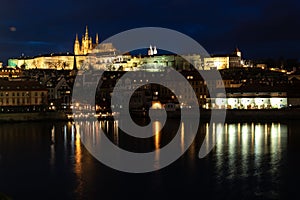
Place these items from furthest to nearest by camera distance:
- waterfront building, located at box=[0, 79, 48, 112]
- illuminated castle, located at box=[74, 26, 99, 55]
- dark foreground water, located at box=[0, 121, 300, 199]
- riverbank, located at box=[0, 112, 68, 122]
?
illuminated castle, located at box=[74, 26, 99, 55] < waterfront building, located at box=[0, 79, 48, 112] < riverbank, located at box=[0, 112, 68, 122] < dark foreground water, located at box=[0, 121, 300, 199]

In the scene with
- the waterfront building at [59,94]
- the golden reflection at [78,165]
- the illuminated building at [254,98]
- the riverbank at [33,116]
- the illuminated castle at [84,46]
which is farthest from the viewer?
the illuminated castle at [84,46]

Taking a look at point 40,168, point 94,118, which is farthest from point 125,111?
point 40,168

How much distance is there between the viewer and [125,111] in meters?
29.8

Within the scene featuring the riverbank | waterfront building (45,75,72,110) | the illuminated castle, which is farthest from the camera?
the illuminated castle

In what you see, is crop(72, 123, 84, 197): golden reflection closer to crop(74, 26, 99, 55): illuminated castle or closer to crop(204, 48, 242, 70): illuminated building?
crop(204, 48, 242, 70): illuminated building

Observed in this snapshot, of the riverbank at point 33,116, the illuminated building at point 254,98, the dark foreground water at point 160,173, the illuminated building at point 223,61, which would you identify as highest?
the illuminated building at point 223,61

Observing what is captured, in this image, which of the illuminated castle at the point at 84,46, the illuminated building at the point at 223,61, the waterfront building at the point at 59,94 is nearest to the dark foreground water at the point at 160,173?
the waterfront building at the point at 59,94

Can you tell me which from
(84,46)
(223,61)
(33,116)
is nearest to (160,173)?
(33,116)

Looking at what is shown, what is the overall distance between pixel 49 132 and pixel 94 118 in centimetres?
734

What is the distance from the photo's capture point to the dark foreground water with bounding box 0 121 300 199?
8766mm

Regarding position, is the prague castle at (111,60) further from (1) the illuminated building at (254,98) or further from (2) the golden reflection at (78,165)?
(2) the golden reflection at (78,165)

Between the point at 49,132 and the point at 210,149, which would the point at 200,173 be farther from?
the point at 49,132

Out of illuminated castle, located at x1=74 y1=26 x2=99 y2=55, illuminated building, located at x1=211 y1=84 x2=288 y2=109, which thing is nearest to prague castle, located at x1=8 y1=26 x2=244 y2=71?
illuminated castle, located at x1=74 y1=26 x2=99 y2=55

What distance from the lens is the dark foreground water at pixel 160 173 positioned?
28.8 feet
